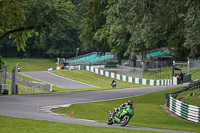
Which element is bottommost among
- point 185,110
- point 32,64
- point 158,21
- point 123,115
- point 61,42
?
point 32,64

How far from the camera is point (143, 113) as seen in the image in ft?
86.0

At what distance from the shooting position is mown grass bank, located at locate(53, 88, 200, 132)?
2162 centimetres

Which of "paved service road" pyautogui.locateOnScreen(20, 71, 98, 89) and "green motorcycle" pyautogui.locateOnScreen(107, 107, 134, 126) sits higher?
"green motorcycle" pyautogui.locateOnScreen(107, 107, 134, 126)

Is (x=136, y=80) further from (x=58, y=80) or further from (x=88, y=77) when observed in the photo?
(x=58, y=80)

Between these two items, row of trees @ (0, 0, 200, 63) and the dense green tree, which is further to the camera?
the dense green tree

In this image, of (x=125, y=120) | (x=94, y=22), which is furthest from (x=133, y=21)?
(x=94, y=22)

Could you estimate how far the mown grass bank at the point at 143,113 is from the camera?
21622 millimetres

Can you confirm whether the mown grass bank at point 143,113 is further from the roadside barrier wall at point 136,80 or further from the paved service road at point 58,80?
the roadside barrier wall at point 136,80

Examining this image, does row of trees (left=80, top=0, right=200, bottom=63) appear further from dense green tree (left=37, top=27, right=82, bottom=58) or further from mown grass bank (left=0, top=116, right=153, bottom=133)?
dense green tree (left=37, top=27, right=82, bottom=58)

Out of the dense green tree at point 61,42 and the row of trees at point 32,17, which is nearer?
the row of trees at point 32,17

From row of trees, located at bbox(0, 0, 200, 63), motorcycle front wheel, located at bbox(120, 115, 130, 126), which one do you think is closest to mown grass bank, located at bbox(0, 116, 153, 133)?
motorcycle front wheel, located at bbox(120, 115, 130, 126)

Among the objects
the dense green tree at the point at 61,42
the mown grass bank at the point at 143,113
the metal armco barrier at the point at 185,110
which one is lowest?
the mown grass bank at the point at 143,113

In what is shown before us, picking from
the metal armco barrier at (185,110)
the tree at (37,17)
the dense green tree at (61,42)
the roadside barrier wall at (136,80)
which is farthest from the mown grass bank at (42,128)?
the dense green tree at (61,42)

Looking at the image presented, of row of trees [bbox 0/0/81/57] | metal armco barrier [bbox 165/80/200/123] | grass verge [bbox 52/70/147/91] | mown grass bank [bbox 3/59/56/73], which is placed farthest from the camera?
mown grass bank [bbox 3/59/56/73]
